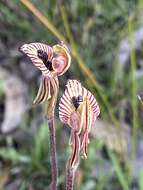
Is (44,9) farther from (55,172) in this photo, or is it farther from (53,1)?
(55,172)

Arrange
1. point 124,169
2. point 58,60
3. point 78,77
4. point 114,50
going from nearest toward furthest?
point 58,60, point 124,169, point 78,77, point 114,50

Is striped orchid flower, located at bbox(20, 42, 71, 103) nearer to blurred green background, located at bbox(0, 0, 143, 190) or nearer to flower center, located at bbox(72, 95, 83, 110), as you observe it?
flower center, located at bbox(72, 95, 83, 110)

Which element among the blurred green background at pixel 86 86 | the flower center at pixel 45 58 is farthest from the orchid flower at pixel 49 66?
the blurred green background at pixel 86 86

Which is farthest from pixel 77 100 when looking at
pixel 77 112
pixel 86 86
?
pixel 86 86

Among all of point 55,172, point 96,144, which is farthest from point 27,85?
point 55,172

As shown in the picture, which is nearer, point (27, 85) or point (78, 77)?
point (78, 77)

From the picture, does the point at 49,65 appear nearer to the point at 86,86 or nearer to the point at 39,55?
the point at 39,55

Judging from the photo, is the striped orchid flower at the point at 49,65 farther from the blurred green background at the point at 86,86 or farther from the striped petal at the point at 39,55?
the blurred green background at the point at 86,86
